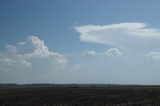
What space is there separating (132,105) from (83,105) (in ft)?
19.2

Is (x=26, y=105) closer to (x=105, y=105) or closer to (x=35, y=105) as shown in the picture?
(x=35, y=105)

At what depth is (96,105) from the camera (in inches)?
1204

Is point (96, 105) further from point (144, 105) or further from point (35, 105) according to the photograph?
point (35, 105)

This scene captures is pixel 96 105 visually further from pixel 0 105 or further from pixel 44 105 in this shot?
pixel 0 105

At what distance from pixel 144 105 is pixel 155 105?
127 centimetres

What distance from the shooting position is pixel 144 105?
98.9 ft

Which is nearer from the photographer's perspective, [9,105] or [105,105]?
[105,105]

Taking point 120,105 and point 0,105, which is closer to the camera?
point 120,105

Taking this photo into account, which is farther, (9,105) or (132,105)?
(9,105)

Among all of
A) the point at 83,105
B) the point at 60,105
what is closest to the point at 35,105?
the point at 60,105

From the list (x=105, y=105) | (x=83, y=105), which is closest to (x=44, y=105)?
(x=83, y=105)

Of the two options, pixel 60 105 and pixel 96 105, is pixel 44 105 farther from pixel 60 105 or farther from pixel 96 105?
pixel 96 105

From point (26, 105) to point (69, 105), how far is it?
18.2 ft

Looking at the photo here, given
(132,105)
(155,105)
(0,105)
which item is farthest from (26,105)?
(155,105)
